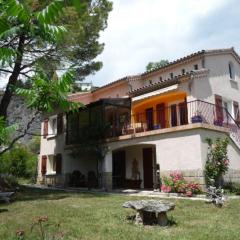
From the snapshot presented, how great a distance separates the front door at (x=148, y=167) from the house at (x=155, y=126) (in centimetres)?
4

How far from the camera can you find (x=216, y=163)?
2022cm

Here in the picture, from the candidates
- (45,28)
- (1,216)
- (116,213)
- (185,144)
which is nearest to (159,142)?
(185,144)

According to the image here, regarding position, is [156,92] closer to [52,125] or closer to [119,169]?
[119,169]

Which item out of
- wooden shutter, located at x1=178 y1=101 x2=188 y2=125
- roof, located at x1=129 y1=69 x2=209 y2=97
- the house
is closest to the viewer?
the house

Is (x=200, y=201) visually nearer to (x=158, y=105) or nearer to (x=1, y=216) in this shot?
(x=1, y=216)

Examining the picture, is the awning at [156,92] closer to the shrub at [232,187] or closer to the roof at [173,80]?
the roof at [173,80]

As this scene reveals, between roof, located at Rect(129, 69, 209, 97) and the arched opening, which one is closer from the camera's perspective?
roof, located at Rect(129, 69, 209, 97)

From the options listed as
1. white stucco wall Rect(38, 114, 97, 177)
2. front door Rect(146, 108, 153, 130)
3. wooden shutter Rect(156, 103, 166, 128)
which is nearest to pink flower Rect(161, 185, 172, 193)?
wooden shutter Rect(156, 103, 166, 128)

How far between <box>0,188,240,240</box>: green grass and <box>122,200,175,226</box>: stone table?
425 mm

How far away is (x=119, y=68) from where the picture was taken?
1692 inches

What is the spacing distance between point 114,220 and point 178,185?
8359 millimetres

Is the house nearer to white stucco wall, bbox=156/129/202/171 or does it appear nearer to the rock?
white stucco wall, bbox=156/129/202/171

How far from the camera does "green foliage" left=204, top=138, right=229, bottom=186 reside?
2009cm

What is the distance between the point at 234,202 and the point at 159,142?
7.07 metres
